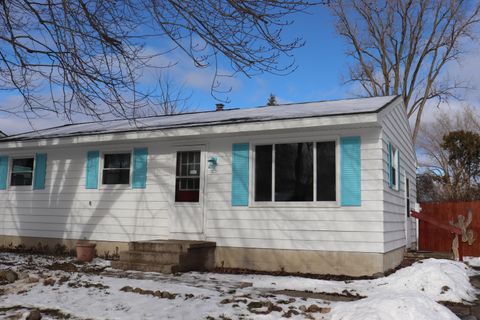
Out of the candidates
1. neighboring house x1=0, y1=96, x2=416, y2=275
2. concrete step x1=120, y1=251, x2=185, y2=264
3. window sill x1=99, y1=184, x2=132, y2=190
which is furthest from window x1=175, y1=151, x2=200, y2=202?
concrete step x1=120, y1=251, x2=185, y2=264

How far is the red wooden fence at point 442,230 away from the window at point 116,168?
9180mm

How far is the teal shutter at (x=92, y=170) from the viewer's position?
1116 cm

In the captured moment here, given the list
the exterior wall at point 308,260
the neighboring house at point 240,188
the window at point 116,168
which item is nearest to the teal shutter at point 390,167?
the neighboring house at point 240,188

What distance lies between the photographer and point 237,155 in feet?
31.7

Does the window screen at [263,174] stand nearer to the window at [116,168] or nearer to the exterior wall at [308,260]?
the exterior wall at [308,260]

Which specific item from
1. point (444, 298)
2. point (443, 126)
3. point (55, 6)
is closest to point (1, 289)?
point (55, 6)

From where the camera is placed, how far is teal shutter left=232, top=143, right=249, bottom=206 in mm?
9492

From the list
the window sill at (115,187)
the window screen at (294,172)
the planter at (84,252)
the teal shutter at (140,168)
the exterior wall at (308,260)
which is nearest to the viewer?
the exterior wall at (308,260)

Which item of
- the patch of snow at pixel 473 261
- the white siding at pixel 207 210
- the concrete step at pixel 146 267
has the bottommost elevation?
the patch of snow at pixel 473 261

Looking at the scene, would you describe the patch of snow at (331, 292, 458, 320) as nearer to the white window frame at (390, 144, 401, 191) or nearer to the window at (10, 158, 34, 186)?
the white window frame at (390, 144, 401, 191)

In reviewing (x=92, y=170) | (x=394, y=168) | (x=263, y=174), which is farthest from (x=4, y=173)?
(x=394, y=168)

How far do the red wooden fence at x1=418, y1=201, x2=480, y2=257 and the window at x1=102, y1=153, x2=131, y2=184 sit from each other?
918cm

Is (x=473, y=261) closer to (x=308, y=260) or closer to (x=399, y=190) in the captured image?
(x=399, y=190)

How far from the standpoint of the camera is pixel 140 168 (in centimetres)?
1075
